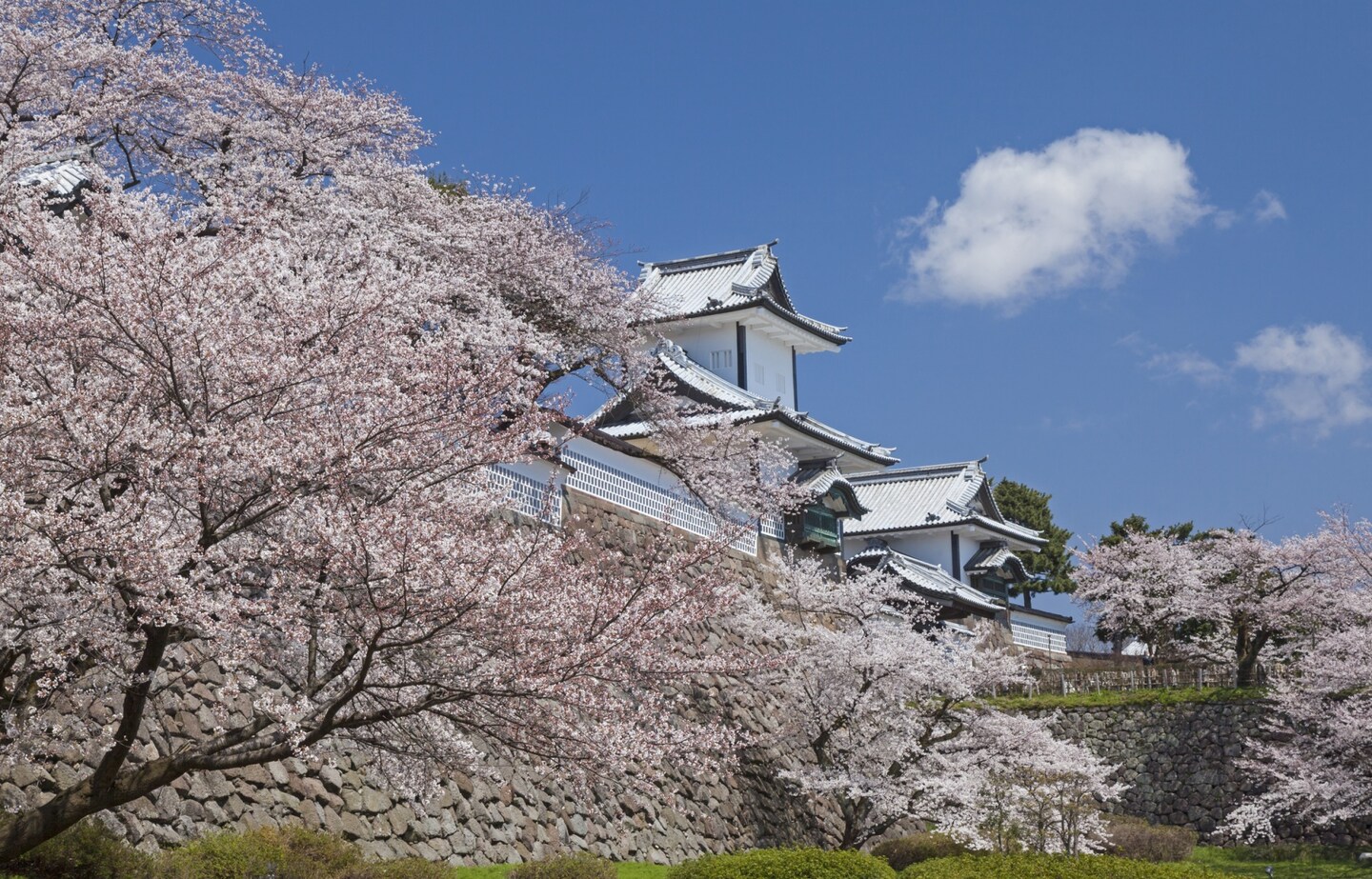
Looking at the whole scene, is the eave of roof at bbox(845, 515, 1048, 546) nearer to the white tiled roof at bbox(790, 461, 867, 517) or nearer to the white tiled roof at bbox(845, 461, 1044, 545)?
the white tiled roof at bbox(845, 461, 1044, 545)

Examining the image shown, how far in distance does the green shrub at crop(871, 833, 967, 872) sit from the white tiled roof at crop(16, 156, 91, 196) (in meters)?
16.0

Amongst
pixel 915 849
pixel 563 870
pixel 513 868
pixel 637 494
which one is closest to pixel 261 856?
pixel 563 870

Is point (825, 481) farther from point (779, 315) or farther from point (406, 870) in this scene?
point (406, 870)

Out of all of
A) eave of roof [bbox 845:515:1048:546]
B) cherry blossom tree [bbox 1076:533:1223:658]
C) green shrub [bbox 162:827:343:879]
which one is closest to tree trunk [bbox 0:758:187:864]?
green shrub [bbox 162:827:343:879]

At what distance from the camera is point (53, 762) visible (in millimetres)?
11680

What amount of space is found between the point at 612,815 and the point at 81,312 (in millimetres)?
11415

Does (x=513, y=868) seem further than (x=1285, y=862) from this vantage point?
No

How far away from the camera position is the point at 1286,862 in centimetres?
2506

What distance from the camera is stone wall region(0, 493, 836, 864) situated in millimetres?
12500

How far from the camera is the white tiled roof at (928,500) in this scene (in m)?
40.1

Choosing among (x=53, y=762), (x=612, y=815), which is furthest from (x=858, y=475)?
(x=53, y=762)

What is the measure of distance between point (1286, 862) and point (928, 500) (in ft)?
58.3

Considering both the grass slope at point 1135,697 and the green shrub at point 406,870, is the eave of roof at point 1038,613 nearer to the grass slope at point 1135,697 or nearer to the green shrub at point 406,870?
the grass slope at point 1135,697

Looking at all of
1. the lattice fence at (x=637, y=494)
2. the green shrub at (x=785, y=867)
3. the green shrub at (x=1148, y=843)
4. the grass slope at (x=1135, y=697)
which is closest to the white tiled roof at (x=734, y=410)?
the lattice fence at (x=637, y=494)
